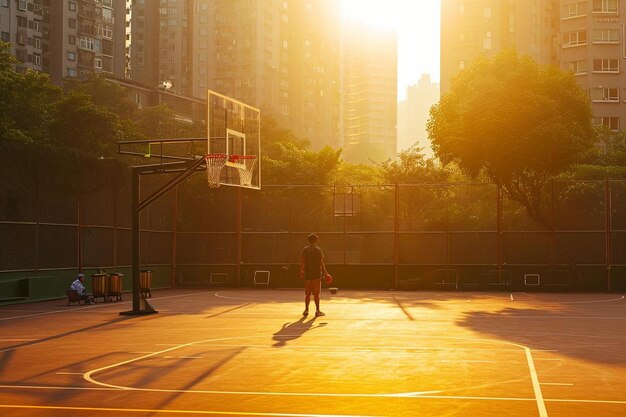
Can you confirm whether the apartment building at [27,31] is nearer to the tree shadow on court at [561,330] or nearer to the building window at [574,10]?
the building window at [574,10]

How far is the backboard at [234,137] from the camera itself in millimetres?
28109

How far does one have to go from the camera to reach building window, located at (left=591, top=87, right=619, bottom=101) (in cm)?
11062

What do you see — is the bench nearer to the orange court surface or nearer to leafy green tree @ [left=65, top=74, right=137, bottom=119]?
the orange court surface

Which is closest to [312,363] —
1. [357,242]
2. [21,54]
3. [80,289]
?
[80,289]

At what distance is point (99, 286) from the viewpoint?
32750mm

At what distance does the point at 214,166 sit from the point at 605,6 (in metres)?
93.8

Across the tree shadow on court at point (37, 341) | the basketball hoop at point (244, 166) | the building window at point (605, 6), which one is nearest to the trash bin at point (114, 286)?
the basketball hoop at point (244, 166)

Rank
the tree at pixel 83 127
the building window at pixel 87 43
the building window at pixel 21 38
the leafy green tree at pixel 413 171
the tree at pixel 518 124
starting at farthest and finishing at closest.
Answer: the building window at pixel 87 43
the building window at pixel 21 38
the leafy green tree at pixel 413 171
the tree at pixel 83 127
the tree at pixel 518 124

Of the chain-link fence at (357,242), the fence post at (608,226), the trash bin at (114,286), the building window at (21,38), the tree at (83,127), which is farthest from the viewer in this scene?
the building window at (21,38)

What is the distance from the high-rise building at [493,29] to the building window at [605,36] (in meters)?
23.2

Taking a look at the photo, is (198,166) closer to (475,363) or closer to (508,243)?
(475,363)

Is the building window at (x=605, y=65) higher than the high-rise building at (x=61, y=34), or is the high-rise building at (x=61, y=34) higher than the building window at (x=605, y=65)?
the high-rise building at (x=61, y=34)

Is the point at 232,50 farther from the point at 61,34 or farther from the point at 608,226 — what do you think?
the point at 608,226

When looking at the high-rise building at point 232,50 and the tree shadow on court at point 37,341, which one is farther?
the high-rise building at point 232,50
